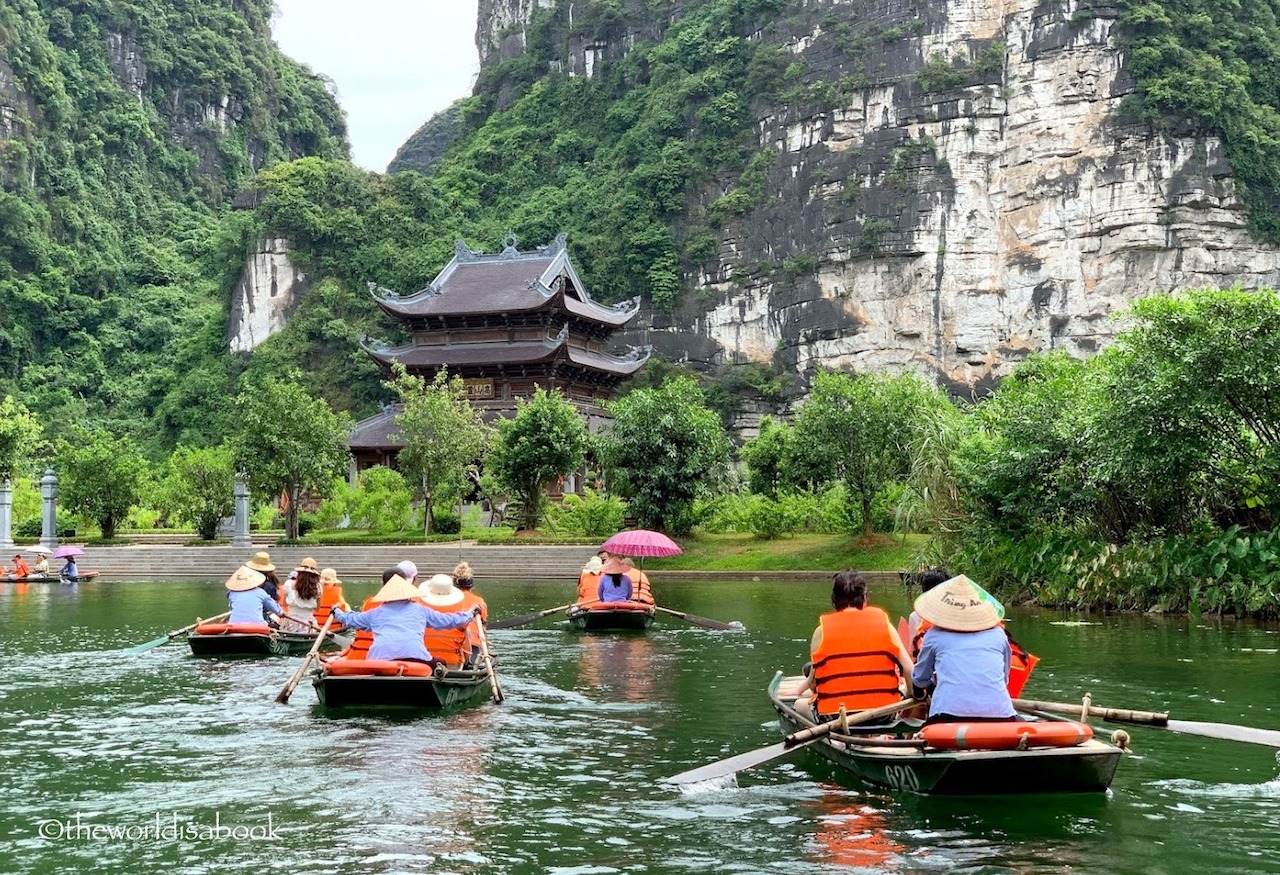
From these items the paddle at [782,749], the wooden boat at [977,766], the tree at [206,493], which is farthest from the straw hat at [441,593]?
the tree at [206,493]

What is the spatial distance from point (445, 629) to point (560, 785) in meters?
3.45

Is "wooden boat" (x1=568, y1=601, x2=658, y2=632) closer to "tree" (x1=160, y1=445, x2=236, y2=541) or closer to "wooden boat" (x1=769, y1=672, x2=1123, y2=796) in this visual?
"wooden boat" (x1=769, y1=672, x2=1123, y2=796)

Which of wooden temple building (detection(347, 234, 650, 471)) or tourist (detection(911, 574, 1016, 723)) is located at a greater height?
wooden temple building (detection(347, 234, 650, 471))

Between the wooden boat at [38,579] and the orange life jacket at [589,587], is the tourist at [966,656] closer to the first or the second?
the orange life jacket at [589,587]

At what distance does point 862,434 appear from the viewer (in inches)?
1321

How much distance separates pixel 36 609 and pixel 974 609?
70.4 ft

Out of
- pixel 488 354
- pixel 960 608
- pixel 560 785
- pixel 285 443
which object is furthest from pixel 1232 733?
pixel 488 354

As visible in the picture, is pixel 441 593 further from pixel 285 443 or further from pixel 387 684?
pixel 285 443

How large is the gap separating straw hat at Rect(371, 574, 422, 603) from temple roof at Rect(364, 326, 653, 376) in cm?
3969

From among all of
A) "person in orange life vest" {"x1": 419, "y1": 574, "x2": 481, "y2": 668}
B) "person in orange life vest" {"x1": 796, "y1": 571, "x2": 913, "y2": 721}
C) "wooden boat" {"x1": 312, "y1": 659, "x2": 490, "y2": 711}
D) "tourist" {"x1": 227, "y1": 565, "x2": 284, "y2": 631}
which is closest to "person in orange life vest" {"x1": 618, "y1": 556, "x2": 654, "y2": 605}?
"tourist" {"x1": 227, "y1": 565, "x2": 284, "y2": 631}

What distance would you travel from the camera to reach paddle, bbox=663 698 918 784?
8.85m

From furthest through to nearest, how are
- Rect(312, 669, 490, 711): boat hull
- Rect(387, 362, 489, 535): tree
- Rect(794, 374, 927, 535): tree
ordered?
Rect(387, 362, 489, 535): tree, Rect(794, 374, 927, 535): tree, Rect(312, 669, 490, 711): boat hull

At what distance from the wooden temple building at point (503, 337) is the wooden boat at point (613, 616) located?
31.5 m

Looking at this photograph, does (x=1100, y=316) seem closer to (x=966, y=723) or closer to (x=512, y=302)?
(x=512, y=302)
